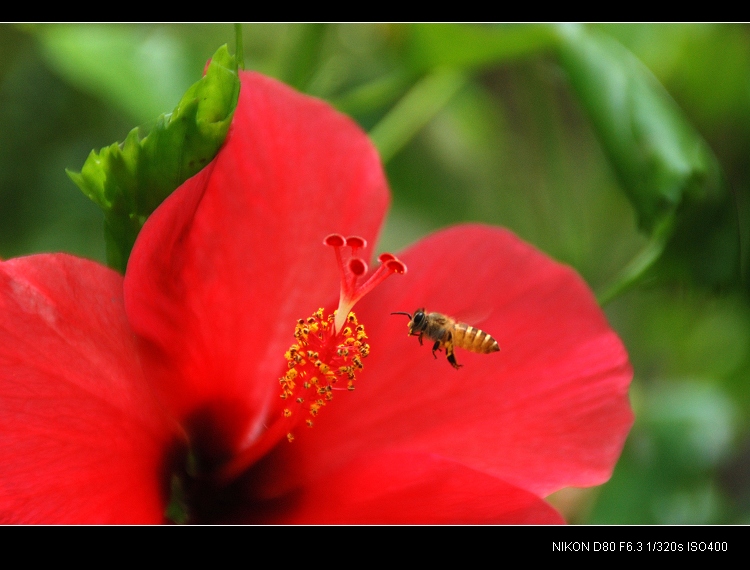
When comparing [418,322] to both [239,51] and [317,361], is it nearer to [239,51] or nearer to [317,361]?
[317,361]

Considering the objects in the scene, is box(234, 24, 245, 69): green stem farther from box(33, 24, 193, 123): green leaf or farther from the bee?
box(33, 24, 193, 123): green leaf

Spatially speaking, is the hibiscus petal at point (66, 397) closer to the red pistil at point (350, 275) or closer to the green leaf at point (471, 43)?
the red pistil at point (350, 275)

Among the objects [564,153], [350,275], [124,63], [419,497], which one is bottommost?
[564,153]

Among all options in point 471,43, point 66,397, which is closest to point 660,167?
point 471,43

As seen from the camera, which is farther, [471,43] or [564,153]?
[564,153]

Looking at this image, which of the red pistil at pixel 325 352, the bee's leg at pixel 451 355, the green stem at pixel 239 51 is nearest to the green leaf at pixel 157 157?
the green stem at pixel 239 51

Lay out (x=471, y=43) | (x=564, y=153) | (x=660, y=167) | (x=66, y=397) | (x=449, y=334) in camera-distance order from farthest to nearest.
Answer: (x=564, y=153) < (x=471, y=43) < (x=660, y=167) < (x=449, y=334) < (x=66, y=397)

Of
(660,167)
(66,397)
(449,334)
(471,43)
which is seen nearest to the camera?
(66,397)
